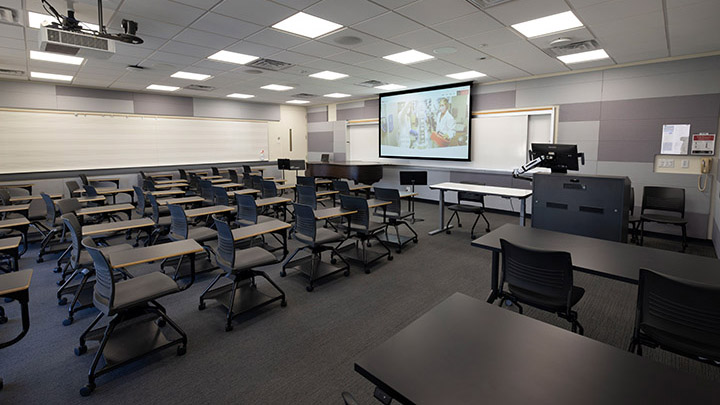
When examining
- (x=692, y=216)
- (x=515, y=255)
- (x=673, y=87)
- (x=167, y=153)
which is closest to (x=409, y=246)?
(x=515, y=255)

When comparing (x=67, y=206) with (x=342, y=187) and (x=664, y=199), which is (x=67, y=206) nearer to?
(x=342, y=187)

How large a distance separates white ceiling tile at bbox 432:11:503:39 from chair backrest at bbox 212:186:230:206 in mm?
3943

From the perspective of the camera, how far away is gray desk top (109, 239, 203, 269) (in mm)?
2643

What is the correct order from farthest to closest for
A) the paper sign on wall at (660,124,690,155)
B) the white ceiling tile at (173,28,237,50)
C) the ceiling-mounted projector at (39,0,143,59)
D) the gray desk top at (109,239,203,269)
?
the paper sign on wall at (660,124,690,155) < the white ceiling tile at (173,28,237,50) < the ceiling-mounted projector at (39,0,143,59) < the gray desk top at (109,239,203,269)

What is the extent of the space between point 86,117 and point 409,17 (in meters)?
8.84

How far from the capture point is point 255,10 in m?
3.73

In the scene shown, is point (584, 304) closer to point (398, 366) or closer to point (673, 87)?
point (398, 366)

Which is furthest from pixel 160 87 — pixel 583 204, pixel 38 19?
pixel 583 204

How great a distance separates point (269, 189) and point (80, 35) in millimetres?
3557

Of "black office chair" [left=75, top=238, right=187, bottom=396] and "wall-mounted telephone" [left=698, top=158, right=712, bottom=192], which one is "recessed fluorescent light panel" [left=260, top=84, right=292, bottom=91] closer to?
"black office chair" [left=75, top=238, right=187, bottom=396]

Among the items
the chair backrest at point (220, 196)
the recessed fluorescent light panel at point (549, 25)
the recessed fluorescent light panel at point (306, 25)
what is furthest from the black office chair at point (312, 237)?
the recessed fluorescent light panel at point (549, 25)

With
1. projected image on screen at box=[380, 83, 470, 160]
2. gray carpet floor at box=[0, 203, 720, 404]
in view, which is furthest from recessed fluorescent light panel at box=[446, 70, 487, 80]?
gray carpet floor at box=[0, 203, 720, 404]

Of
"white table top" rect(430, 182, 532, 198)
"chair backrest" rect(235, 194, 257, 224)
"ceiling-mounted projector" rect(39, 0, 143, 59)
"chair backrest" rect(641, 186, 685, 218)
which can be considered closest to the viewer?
"ceiling-mounted projector" rect(39, 0, 143, 59)

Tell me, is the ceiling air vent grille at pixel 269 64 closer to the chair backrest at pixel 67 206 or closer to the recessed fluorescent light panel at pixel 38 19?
the recessed fluorescent light panel at pixel 38 19
